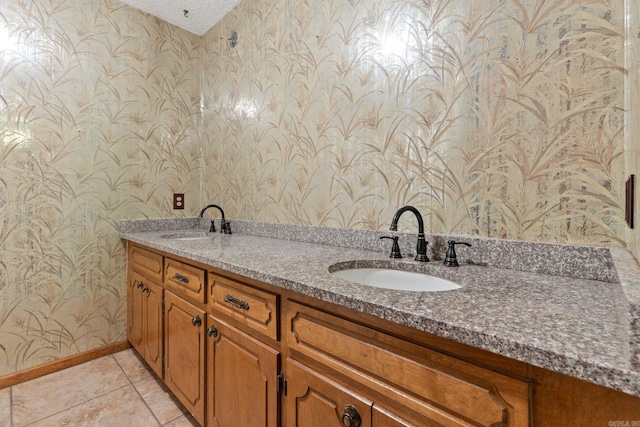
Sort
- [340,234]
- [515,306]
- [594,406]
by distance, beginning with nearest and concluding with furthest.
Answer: [594,406] → [515,306] → [340,234]

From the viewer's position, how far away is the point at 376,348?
2.23 ft

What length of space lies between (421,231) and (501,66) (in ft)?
2.05

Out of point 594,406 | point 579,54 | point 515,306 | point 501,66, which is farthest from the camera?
point 501,66

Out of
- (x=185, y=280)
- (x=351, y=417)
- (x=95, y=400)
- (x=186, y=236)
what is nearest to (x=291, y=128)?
(x=185, y=280)

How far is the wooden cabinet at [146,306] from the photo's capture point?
1.72m

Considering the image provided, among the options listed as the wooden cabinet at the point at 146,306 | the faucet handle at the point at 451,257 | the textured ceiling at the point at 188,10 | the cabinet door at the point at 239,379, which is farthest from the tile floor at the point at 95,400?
the textured ceiling at the point at 188,10

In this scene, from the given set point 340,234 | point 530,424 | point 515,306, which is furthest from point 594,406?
point 340,234

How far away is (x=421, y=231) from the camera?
1.12 metres

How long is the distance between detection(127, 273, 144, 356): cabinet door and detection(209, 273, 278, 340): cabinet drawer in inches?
39.6

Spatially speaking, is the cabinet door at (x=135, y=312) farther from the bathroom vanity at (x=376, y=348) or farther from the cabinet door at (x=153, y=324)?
the bathroom vanity at (x=376, y=348)

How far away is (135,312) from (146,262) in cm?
45

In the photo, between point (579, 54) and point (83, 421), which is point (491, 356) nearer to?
point (579, 54)

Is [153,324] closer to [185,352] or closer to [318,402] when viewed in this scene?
[185,352]

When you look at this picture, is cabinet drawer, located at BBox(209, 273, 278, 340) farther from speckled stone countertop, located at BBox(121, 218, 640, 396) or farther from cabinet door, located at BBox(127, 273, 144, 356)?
cabinet door, located at BBox(127, 273, 144, 356)
